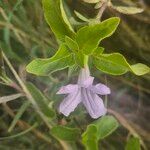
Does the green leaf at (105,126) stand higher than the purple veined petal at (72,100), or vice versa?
the purple veined petal at (72,100)

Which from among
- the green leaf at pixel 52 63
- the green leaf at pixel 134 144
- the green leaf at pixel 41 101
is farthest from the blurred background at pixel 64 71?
the green leaf at pixel 52 63

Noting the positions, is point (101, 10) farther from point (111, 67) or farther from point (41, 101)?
point (41, 101)

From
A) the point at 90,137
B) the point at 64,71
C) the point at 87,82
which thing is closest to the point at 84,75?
the point at 87,82

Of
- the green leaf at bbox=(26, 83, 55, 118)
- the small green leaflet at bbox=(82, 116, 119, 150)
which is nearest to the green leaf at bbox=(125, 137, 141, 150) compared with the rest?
the small green leaflet at bbox=(82, 116, 119, 150)

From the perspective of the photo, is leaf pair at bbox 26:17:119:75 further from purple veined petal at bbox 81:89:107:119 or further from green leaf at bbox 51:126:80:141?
green leaf at bbox 51:126:80:141

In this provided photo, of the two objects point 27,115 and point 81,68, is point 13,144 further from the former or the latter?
point 81,68

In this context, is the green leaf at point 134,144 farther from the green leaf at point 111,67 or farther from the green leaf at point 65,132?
the green leaf at point 111,67

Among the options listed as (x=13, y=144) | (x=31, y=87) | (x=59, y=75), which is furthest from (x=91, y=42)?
(x=13, y=144)
